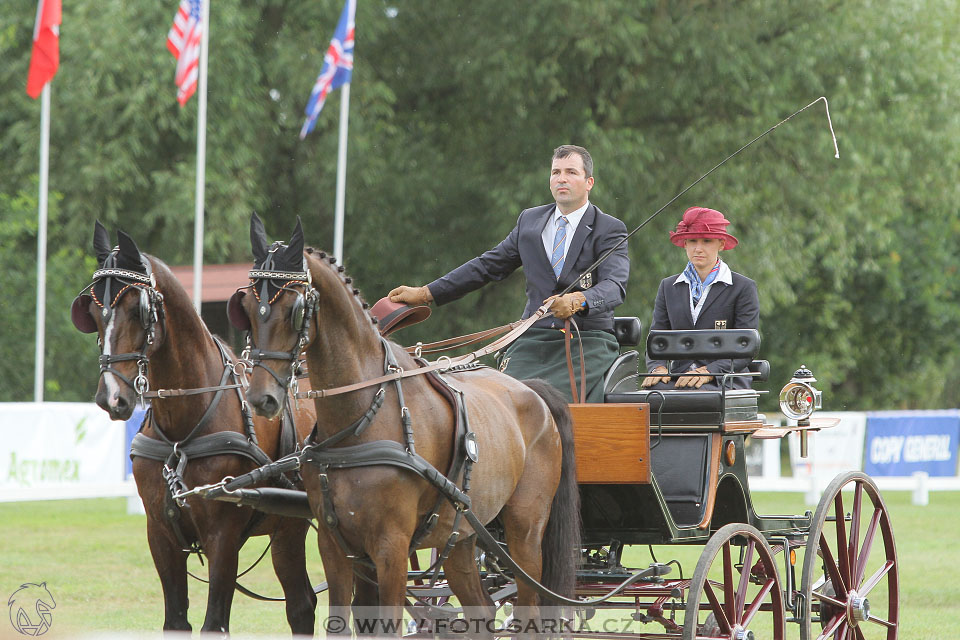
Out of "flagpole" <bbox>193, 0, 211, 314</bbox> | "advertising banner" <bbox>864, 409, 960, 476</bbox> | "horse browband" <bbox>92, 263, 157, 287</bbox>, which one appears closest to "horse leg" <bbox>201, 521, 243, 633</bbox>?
"horse browband" <bbox>92, 263, 157, 287</bbox>

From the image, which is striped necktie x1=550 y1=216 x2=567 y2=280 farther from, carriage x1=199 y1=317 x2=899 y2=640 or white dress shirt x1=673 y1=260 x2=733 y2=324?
white dress shirt x1=673 y1=260 x2=733 y2=324

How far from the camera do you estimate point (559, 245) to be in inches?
223

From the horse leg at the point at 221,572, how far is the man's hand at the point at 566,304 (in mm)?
1576

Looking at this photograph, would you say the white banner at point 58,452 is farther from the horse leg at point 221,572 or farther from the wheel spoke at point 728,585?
the wheel spoke at point 728,585

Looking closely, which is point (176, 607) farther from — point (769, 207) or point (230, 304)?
point (769, 207)

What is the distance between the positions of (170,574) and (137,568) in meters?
5.80

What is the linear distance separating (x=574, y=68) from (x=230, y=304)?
16768mm

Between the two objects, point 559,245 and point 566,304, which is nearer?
point 566,304

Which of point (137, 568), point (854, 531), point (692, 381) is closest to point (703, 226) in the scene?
point (692, 381)

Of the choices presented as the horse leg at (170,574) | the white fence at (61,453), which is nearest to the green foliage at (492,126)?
the white fence at (61,453)

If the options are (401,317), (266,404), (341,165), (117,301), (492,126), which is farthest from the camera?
(492,126)

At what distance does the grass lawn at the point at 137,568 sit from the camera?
8047 mm

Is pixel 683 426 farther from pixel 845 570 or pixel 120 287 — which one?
pixel 120 287

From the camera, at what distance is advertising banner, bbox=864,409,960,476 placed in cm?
1689
